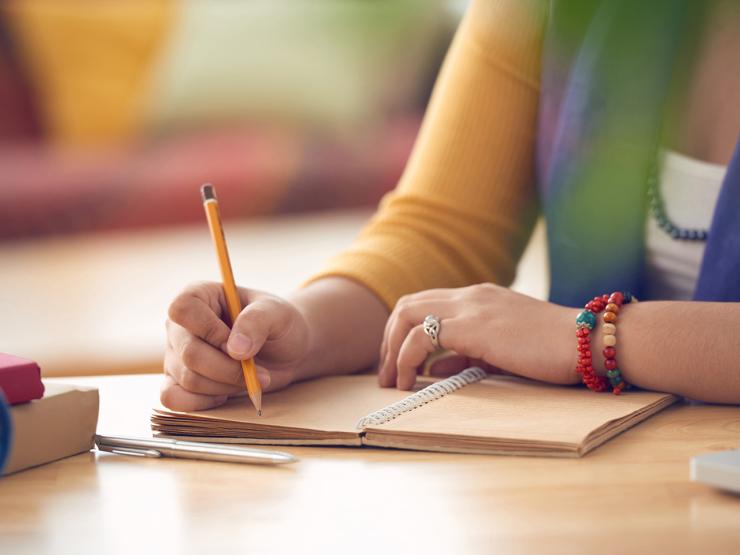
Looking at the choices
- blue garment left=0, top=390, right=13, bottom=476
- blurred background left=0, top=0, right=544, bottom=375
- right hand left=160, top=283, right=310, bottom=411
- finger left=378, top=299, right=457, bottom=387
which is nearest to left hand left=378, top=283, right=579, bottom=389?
finger left=378, top=299, right=457, bottom=387

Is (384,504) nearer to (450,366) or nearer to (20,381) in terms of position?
(20,381)

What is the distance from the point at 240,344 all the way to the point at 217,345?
0.04 metres

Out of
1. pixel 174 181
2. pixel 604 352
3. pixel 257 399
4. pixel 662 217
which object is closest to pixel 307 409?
pixel 257 399

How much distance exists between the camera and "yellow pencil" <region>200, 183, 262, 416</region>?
2.67 feet

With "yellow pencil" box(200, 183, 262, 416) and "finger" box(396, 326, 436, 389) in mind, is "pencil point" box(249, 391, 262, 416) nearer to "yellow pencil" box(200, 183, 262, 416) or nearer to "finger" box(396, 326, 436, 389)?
"yellow pencil" box(200, 183, 262, 416)

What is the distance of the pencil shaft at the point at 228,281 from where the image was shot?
81 centimetres

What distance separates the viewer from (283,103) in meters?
3.80

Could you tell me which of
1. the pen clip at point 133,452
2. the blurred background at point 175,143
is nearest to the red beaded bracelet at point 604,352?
the pen clip at point 133,452

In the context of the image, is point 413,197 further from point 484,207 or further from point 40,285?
point 40,285

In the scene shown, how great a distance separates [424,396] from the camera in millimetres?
810

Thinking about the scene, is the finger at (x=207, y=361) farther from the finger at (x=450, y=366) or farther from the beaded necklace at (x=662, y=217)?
the beaded necklace at (x=662, y=217)

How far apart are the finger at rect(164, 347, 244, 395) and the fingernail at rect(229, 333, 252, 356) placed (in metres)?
0.03

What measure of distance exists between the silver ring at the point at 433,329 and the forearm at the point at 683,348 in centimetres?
14

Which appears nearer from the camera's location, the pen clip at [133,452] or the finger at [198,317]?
the pen clip at [133,452]
